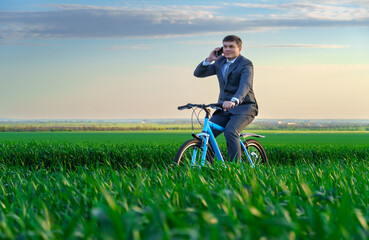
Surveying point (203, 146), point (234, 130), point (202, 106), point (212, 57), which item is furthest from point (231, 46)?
point (203, 146)

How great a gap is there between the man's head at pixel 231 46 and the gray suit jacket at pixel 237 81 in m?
0.12

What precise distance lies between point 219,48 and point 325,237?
18.8ft

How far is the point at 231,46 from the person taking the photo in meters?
7.49

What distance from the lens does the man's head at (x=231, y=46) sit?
7.43 meters

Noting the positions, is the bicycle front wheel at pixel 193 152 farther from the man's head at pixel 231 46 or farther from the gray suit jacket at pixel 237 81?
the man's head at pixel 231 46

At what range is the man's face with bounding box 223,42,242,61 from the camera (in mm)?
7473

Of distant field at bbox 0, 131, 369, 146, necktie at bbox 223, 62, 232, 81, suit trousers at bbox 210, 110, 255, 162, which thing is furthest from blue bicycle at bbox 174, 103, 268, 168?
distant field at bbox 0, 131, 369, 146

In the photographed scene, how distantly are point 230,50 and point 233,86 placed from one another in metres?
0.61

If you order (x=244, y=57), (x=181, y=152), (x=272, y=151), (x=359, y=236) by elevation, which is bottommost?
(x=272, y=151)

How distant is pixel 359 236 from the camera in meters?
2.33

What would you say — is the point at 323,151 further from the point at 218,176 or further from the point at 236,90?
the point at 218,176

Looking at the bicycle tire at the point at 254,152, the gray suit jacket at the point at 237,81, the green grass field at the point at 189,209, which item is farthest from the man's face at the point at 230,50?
the green grass field at the point at 189,209

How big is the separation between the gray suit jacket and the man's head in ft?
0.38

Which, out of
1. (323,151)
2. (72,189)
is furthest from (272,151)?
(72,189)
